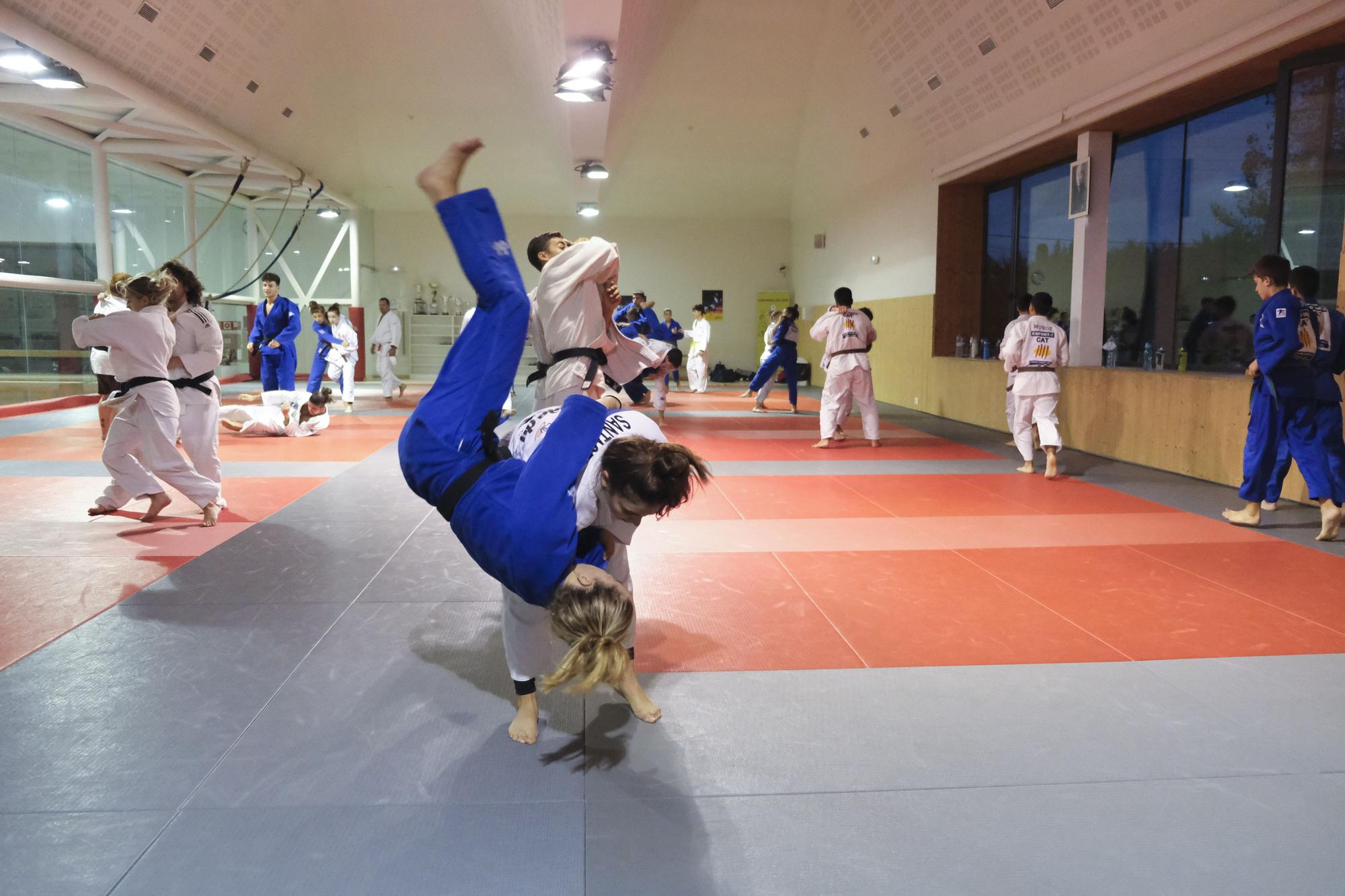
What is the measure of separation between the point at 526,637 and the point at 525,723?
0.84 ft

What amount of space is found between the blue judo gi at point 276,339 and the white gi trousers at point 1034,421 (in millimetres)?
7608

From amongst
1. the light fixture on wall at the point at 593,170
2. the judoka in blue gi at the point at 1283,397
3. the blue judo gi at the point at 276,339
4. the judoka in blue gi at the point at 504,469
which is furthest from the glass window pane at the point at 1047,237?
the blue judo gi at the point at 276,339

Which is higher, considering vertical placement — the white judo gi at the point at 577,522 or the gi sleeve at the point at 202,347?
the gi sleeve at the point at 202,347

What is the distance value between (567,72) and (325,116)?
744 centimetres

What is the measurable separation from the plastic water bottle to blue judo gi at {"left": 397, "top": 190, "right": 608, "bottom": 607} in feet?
25.4

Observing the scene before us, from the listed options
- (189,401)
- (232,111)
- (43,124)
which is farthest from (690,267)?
(189,401)

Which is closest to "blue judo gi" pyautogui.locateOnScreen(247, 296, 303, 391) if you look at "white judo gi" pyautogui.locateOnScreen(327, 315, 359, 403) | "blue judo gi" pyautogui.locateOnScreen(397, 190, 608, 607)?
"white judo gi" pyautogui.locateOnScreen(327, 315, 359, 403)

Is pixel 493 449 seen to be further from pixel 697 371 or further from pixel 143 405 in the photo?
pixel 697 371

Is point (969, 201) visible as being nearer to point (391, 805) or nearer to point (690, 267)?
point (690, 267)

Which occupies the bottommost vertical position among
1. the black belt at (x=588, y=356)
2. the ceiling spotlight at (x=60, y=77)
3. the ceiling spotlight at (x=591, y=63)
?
the black belt at (x=588, y=356)

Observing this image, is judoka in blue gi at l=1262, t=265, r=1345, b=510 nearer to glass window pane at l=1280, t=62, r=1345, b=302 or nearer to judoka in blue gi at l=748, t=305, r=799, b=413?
glass window pane at l=1280, t=62, r=1345, b=302

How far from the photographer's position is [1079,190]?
8750 mm

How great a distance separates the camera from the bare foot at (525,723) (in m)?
2.57

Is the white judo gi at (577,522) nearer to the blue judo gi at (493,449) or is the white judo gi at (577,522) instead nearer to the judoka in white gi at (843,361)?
the blue judo gi at (493,449)
